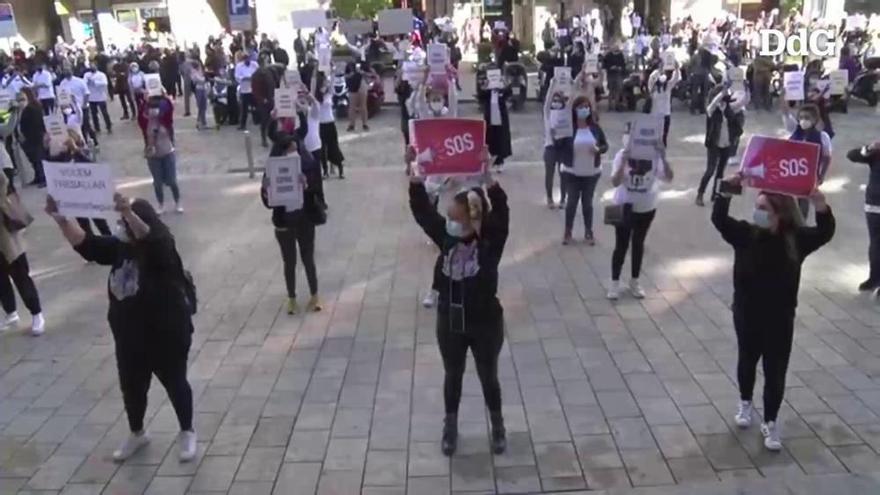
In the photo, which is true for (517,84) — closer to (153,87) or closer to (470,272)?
(153,87)

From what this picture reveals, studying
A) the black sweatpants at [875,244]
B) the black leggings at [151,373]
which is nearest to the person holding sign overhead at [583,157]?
the black sweatpants at [875,244]

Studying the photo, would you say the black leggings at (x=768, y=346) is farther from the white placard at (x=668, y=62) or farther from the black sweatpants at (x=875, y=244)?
the white placard at (x=668, y=62)

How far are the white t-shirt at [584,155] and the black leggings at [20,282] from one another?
5494 mm

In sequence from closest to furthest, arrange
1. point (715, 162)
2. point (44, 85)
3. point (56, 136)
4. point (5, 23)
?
point (56, 136) → point (715, 162) → point (44, 85) → point (5, 23)

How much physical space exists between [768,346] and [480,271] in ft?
5.92

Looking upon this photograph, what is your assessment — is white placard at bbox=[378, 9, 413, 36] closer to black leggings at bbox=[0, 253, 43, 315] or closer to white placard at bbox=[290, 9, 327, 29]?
white placard at bbox=[290, 9, 327, 29]

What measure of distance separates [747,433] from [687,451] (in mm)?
467

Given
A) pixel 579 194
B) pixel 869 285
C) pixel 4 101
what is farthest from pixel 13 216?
pixel 4 101

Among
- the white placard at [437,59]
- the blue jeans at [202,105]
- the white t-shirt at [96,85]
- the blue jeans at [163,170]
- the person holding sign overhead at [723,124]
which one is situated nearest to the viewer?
the person holding sign overhead at [723,124]

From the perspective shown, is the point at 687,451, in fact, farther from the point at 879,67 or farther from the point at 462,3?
the point at 462,3

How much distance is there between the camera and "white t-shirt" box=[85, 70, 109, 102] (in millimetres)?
18500

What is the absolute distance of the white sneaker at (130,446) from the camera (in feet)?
17.3

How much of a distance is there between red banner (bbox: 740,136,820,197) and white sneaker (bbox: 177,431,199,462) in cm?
375

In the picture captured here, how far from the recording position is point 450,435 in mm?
5207
